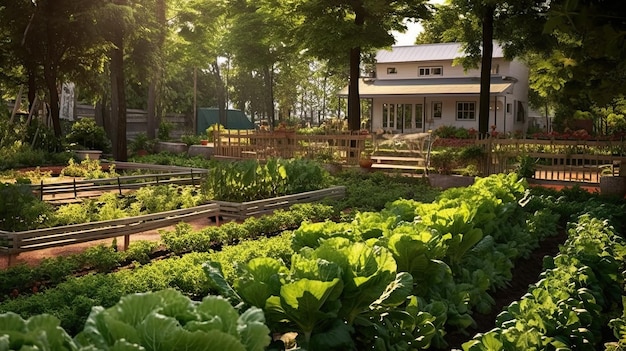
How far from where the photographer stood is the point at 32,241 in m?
7.61

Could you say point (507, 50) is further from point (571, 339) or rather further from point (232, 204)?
point (571, 339)

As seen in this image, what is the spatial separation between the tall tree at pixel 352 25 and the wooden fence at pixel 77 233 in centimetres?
1426

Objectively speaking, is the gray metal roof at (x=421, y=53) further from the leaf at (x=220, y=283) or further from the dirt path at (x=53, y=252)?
the leaf at (x=220, y=283)

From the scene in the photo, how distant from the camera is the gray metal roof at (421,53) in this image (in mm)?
42628

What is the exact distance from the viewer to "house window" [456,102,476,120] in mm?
40594

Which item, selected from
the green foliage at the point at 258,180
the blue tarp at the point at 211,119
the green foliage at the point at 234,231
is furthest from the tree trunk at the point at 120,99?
the blue tarp at the point at 211,119

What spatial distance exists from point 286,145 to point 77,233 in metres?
15.1

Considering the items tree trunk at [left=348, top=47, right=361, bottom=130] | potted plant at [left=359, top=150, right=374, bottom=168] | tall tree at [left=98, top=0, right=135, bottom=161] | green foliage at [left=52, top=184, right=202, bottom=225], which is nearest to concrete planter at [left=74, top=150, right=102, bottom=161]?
tall tree at [left=98, top=0, right=135, bottom=161]

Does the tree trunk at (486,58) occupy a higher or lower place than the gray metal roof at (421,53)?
lower

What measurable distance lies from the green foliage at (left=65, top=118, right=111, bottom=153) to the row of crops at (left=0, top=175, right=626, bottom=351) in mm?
21416

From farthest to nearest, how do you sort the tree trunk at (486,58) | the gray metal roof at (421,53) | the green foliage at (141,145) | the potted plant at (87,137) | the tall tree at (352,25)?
the gray metal roof at (421,53)
the green foliage at (141,145)
the potted plant at (87,137)
the tree trunk at (486,58)
the tall tree at (352,25)

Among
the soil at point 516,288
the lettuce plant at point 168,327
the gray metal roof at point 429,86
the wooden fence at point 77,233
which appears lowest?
the soil at point 516,288

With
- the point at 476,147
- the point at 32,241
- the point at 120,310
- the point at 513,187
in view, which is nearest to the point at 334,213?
the point at 513,187

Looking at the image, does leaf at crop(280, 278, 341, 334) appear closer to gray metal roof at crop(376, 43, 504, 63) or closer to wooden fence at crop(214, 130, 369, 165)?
wooden fence at crop(214, 130, 369, 165)
